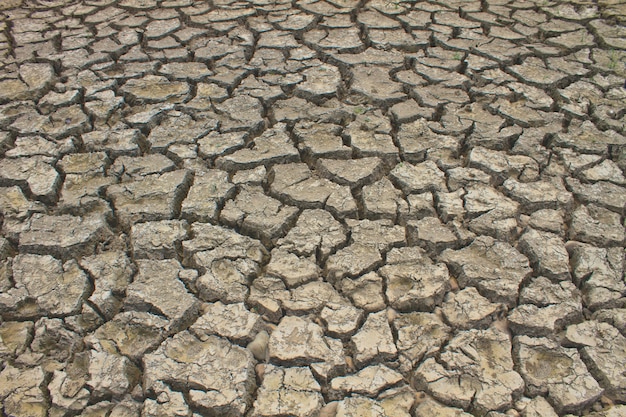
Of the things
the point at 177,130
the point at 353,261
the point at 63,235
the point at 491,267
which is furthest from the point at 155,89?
the point at 491,267

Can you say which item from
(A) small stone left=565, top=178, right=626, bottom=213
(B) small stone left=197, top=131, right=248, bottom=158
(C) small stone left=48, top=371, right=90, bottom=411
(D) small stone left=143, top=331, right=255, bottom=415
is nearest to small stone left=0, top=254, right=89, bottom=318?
(C) small stone left=48, top=371, right=90, bottom=411

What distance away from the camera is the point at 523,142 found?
2.71 metres

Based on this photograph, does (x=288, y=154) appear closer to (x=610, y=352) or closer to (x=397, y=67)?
(x=397, y=67)

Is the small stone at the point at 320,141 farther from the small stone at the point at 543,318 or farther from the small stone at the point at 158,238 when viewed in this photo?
the small stone at the point at 543,318

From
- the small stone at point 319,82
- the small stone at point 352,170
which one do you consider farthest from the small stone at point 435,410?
the small stone at point 319,82

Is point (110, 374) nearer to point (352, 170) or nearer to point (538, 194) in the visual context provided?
point (352, 170)

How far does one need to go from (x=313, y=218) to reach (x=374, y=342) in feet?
1.98

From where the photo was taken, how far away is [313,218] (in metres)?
2.33

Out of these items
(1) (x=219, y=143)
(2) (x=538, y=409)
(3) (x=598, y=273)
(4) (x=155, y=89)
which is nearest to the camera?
(2) (x=538, y=409)

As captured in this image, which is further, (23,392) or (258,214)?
(258,214)

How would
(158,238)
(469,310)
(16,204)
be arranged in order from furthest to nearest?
(16,204), (158,238), (469,310)

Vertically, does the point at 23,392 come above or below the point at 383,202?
below

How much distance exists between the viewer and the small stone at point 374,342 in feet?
6.10

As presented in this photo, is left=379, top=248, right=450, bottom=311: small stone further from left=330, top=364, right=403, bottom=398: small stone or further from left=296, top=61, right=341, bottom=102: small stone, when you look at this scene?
left=296, top=61, right=341, bottom=102: small stone
